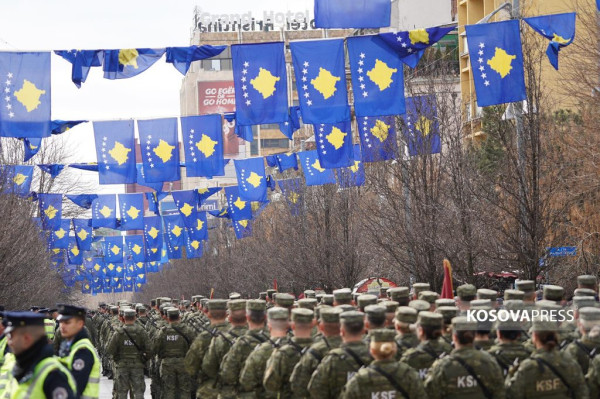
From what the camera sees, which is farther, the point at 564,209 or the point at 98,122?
the point at 98,122

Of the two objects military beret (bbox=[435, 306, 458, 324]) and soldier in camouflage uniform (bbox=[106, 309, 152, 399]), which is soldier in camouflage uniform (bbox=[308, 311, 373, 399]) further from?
soldier in camouflage uniform (bbox=[106, 309, 152, 399])

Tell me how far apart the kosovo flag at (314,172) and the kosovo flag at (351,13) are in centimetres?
1079

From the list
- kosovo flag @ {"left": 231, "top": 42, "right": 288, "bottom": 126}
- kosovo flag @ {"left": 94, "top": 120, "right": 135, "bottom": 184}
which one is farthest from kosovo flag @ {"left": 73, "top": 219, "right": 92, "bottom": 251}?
kosovo flag @ {"left": 231, "top": 42, "right": 288, "bottom": 126}

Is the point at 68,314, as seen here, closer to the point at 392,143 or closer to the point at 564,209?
the point at 564,209

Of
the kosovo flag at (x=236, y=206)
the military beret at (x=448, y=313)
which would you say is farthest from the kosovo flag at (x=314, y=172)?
the military beret at (x=448, y=313)

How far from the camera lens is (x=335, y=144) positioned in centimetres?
2447

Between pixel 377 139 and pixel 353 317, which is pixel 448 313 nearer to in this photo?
pixel 353 317

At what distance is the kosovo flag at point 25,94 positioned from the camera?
2122 cm

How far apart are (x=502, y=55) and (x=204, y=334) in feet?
24.5

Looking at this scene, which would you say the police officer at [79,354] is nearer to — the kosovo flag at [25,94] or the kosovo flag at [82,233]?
the kosovo flag at [25,94]

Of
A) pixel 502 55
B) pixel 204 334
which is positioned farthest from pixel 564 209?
pixel 204 334

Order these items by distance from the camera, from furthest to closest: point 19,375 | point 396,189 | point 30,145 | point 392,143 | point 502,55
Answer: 1. point 30,145
2. point 396,189
3. point 392,143
4. point 502,55
5. point 19,375

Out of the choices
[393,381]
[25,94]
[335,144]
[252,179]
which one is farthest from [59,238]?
[393,381]

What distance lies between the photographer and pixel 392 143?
24.2 meters
